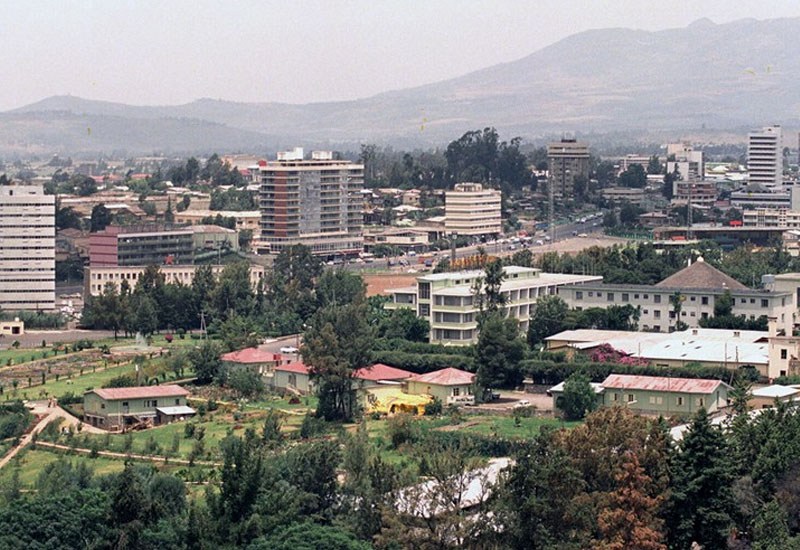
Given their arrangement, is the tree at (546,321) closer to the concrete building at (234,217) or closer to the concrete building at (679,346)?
the concrete building at (679,346)

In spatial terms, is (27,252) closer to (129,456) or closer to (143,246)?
(143,246)

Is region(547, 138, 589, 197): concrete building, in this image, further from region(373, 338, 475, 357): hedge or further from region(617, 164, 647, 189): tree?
region(373, 338, 475, 357): hedge

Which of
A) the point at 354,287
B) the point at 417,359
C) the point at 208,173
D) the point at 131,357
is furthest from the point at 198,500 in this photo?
the point at 208,173

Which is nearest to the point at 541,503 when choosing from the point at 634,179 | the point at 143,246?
the point at 143,246

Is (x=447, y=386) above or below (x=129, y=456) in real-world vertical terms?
above

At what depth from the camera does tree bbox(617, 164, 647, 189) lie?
100562 mm

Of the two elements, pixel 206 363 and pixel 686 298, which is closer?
pixel 206 363

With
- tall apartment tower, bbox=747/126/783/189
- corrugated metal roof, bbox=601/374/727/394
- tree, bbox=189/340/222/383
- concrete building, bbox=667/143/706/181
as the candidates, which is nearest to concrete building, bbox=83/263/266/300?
tree, bbox=189/340/222/383

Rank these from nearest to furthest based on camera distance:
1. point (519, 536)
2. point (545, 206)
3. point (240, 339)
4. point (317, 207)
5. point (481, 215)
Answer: point (519, 536)
point (240, 339)
point (317, 207)
point (481, 215)
point (545, 206)

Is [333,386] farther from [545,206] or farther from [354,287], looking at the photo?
[545,206]

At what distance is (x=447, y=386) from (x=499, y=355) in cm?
138

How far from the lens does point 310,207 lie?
7225cm

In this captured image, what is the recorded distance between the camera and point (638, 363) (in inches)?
1415

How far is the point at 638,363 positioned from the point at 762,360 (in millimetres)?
2406
